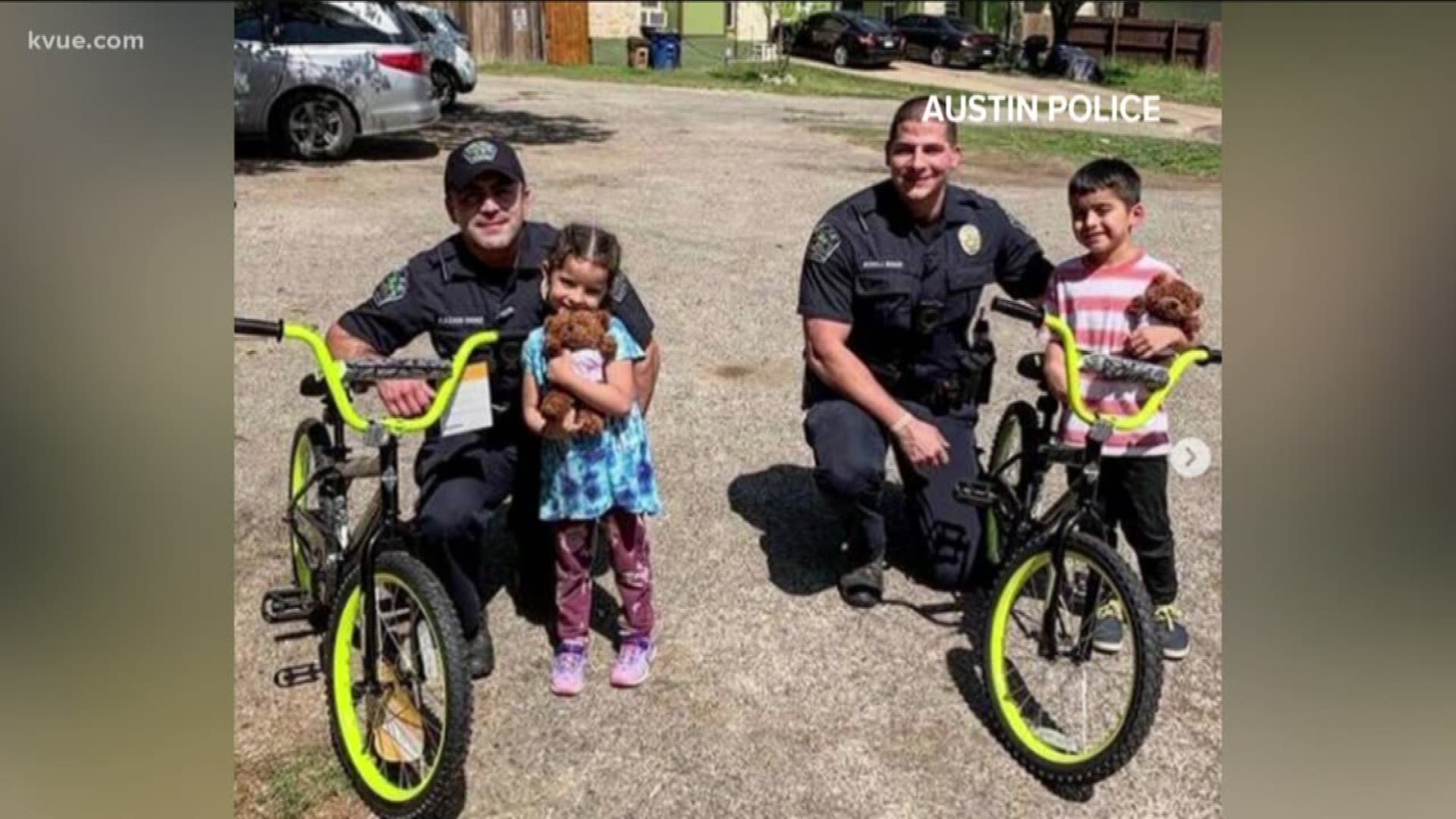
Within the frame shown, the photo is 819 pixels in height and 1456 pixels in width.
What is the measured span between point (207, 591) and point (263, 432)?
2.47 metres

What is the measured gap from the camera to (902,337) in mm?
3232

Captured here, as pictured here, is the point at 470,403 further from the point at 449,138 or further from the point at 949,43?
the point at 449,138

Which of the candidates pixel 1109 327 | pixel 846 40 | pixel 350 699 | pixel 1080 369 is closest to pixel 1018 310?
pixel 1080 369

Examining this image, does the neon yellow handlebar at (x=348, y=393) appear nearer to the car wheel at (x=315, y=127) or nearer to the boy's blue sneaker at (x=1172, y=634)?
the boy's blue sneaker at (x=1172, y=634)

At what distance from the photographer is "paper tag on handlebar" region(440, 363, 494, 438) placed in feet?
7.86

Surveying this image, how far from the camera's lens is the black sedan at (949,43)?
336cm

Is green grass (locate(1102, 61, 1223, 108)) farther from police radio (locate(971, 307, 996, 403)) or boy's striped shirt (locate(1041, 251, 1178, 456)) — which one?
police radio (locate(971, 307, 996, 403))

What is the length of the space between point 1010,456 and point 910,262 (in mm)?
707

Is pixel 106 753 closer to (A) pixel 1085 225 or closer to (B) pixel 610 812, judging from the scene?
(B) pixel 610 812

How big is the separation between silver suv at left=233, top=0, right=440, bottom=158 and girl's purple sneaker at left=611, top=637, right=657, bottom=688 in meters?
2.99

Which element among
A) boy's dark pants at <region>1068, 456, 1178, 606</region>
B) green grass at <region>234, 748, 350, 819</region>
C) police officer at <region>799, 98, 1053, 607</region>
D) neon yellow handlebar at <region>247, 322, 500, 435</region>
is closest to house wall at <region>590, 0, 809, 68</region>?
police officer at <region>799, 98, 1053, 607</region>

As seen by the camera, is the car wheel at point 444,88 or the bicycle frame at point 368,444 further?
the car wheel at point 444,88

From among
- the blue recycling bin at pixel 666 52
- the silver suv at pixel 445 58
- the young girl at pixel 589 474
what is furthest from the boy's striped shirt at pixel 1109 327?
the blue recycling bin at pixel 666 52

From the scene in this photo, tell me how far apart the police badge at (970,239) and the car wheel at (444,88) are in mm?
3906
